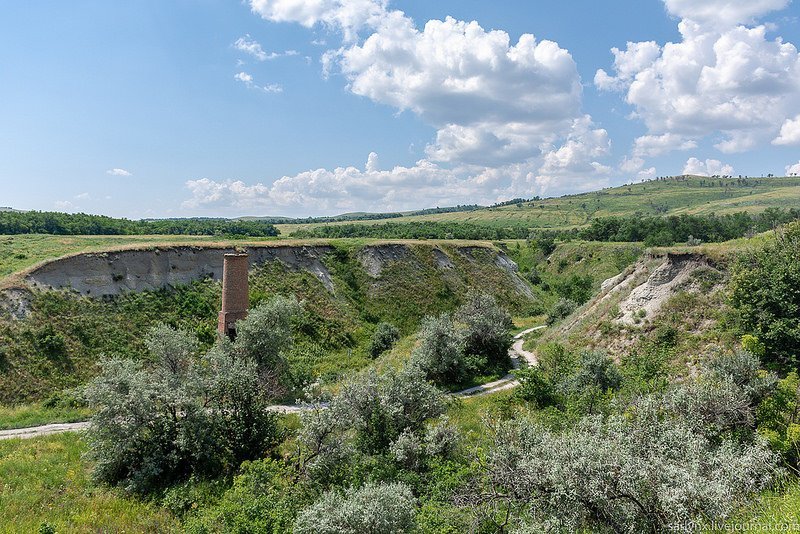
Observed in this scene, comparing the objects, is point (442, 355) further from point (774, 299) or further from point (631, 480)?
point (631, 480)

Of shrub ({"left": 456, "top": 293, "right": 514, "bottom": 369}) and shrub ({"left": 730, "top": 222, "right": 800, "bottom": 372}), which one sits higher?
shrub ({"left": 730, "top": 222, "right": 800, "bottom": 372})

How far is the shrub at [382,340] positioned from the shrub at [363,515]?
2931cm

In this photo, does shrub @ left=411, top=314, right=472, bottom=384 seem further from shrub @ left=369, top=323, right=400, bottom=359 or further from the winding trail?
shrub @ left=369, top=323, right=400, bottom=359

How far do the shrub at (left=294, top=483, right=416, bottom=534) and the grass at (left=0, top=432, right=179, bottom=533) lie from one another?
827 centimetres

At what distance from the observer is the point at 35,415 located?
25000mm

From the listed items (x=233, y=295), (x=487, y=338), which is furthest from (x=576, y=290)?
(x=233, y=295)

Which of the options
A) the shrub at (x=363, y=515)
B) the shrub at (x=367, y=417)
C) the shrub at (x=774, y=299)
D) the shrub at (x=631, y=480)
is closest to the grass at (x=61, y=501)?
the shrub at (x=367, y=417)

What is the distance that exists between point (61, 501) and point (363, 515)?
14.2 m

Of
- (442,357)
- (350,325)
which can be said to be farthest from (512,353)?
(350,325)

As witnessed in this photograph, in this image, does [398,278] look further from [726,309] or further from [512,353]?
[726,309]

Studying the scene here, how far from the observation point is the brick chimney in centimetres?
3222

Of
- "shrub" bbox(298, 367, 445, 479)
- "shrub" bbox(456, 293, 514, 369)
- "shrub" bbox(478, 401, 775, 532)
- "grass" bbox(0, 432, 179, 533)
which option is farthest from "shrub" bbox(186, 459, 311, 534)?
"shrub" bbox(456, 293, 514, 369)

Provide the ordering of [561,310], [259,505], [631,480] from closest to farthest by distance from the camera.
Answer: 1. [631,480]
2. [259,505]
3. [561,310]

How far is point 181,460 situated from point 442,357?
1561 cm
